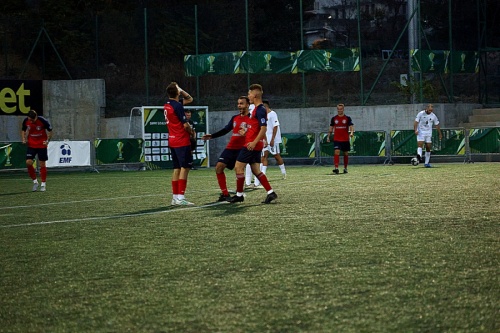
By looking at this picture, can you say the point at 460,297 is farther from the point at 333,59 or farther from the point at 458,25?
the point at 458,25

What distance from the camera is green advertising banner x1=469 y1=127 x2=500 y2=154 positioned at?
28.7m

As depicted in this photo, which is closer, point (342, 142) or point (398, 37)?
point (342, 142)

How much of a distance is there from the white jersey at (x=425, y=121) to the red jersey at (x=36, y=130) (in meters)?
12.8

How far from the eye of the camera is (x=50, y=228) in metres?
10.5

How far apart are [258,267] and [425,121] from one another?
21.2m

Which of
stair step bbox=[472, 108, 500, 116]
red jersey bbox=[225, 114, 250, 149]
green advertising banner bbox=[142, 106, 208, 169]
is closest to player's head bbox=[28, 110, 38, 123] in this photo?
red jersey bbox=[225, 114, 250, 149]

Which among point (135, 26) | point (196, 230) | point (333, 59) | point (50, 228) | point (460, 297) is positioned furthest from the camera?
point (135, 26)

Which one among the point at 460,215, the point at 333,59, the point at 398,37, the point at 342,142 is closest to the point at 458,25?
the point at 398,37

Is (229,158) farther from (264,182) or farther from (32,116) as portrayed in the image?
(32,116)

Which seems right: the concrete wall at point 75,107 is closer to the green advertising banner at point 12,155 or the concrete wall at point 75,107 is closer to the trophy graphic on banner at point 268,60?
the green advertising banner at point 12,155

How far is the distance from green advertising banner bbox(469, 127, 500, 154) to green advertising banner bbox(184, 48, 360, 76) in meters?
5.78

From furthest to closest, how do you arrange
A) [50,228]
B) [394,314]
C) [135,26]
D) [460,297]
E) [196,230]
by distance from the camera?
[135,26]
[50,228]
[196,230]
[460,297]
[394,314]

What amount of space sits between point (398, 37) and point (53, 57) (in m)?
14.1

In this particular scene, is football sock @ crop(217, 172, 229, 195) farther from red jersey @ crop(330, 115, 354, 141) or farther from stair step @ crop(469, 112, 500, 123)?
stair step @ crop(469, 112, 500, 123)
